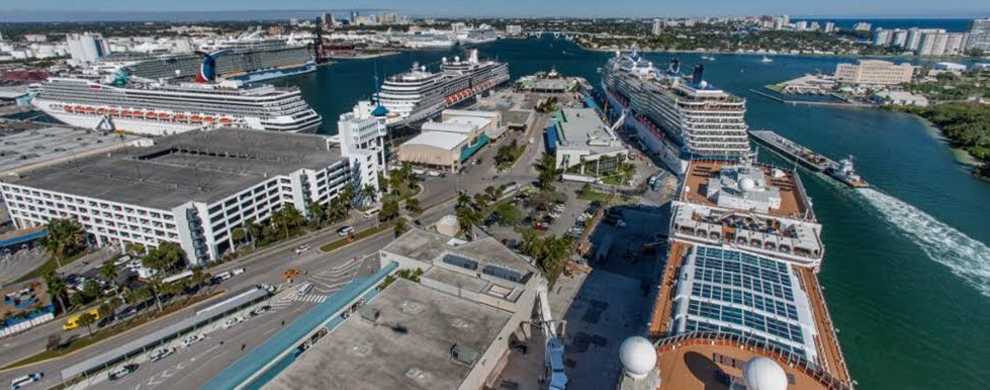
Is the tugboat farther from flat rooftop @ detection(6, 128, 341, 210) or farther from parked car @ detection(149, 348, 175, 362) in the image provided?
parked car @ detection(149, 348, 175, 362)

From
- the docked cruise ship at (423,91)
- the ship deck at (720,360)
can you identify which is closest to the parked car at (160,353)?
the ship deck at (720,360)

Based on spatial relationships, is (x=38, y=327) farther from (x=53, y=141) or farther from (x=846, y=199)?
(x=846, y=199)

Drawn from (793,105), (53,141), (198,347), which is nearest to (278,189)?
(198,347)

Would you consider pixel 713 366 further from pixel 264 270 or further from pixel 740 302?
pixel 264 270

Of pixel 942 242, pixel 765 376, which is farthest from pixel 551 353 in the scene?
pixel 942 242

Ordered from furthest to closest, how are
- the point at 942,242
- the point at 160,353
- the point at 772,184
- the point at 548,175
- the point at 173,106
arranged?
the point at 173,106, the point at 548,175, the point at 942,242, the point at 772,184, the point at 160,353

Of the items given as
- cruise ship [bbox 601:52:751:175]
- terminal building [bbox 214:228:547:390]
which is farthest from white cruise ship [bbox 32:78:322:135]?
terminal building [bbox 214:228:547:390]
